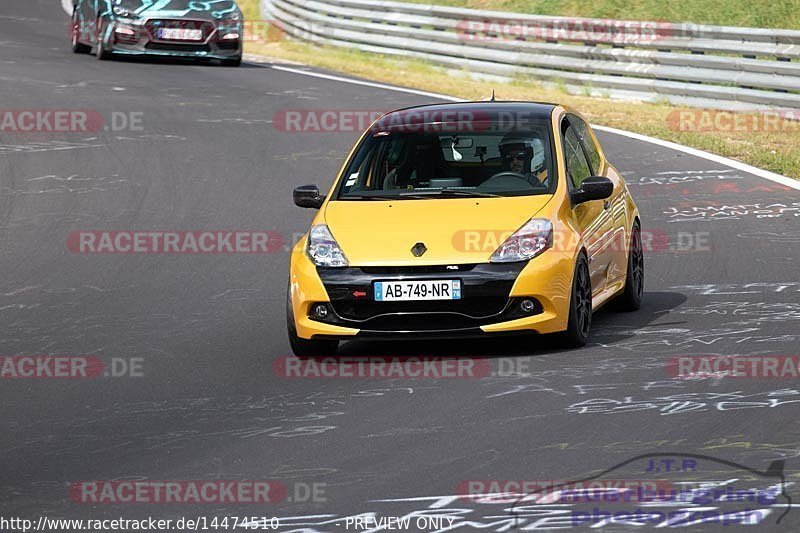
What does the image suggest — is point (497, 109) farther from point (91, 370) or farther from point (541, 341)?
point (91, 370)

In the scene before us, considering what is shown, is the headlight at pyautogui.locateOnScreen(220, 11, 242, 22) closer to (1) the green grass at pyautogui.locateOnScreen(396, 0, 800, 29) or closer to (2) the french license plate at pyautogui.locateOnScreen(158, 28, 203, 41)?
(2) the french license plate at pyautogui.locateOnScreen(158, 28, 203, 41)

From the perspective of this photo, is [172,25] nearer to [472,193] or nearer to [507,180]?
[507,180]

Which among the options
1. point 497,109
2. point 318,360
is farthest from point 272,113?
point 318,360

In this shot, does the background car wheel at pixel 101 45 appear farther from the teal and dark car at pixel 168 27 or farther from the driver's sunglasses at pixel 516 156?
the driver's sunglasses at pixel 516 156

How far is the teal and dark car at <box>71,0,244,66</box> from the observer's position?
2642 centimetres

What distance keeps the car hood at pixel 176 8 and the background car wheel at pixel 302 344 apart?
17221 mm

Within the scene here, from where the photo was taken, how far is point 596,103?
23328 mm

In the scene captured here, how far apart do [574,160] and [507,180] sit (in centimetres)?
72

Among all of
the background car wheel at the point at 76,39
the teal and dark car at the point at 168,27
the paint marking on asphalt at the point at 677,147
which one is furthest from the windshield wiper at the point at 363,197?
the background car wheel at the point at 76,39

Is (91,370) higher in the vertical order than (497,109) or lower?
lower

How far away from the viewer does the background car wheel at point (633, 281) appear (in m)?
11.4

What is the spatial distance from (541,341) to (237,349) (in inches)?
74.3

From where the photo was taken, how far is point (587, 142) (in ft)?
38.4

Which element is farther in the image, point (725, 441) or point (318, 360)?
point (318, 360)
